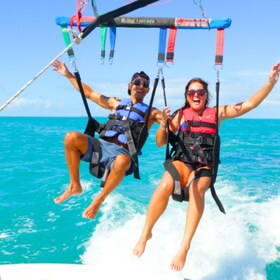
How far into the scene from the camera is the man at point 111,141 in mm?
4086

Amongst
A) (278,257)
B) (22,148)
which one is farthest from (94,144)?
(22,148)

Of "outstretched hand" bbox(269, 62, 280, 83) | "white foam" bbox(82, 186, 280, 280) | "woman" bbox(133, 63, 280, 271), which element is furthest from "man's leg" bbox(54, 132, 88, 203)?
"white foam" bbox(82, 186, 280, 280)

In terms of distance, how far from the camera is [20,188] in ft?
41.7

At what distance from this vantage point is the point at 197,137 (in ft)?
14.0

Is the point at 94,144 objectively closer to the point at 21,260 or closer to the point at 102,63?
the point at 102,63

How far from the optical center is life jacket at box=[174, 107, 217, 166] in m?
4.21

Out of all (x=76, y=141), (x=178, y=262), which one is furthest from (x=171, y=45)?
(x=178, y=262)

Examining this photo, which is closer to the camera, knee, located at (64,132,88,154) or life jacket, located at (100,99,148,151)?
knee, located at (64,132,88,154)

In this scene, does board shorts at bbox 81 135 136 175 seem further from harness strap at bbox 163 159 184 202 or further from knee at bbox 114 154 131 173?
harness strap at bbox 163 159 184 202

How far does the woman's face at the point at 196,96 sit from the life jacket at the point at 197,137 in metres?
0.06

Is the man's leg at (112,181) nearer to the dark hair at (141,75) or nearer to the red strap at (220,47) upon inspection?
the dark hair at (141,75)

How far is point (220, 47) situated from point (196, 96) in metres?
0.60

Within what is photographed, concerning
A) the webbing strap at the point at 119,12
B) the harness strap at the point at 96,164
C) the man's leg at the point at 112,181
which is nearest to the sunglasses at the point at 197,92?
the man's leg at the point at 112,181

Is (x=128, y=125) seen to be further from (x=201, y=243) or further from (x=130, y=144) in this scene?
(x=201, y=243)
